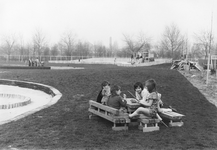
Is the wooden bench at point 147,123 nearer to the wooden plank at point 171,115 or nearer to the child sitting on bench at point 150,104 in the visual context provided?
the child sitting on bench at point 150,104

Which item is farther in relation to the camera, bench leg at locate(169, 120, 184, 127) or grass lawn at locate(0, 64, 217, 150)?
bench leg at locate(169, 120, 184, 127)

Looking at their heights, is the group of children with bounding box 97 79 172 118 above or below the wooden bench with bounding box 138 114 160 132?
above

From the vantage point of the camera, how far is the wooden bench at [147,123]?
6.12 metres

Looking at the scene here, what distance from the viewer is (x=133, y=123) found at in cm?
659

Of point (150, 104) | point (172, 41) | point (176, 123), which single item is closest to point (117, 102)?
point (150, 104)

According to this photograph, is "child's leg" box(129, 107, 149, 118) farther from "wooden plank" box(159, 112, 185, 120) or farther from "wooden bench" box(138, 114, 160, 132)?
"wooden plank" box(159, 112, 185, 120)

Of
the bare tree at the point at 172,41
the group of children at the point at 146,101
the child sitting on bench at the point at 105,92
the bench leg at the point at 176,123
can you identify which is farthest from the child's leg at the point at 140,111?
the bare tree at the point at 172,41

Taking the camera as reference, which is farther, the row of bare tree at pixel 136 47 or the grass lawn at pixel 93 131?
the row of bare tree at pixel 136 47

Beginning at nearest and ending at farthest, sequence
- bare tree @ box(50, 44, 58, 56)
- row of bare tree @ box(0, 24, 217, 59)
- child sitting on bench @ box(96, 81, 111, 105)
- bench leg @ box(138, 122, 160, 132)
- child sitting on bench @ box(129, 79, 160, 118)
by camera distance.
Answer: 1. bench leg @ box(138, 122, 160, 132)
2. child sitting on bench @ box(129, 79, 160, 118)
3. child sitting on bench @ box(96, 81, 111, 105)
4. row of bare tree @ box(0, 24, 217, 59)
5. bare tree @ box(50, 44, 58, 56)

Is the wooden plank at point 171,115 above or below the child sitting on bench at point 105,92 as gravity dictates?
below

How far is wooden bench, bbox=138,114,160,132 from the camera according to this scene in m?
6.12

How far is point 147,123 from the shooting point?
614cm

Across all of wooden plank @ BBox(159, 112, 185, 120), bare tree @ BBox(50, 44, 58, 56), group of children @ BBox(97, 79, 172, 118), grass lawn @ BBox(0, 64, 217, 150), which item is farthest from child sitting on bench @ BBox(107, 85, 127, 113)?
bare tree @ BBox(50, 44, 58, 56)

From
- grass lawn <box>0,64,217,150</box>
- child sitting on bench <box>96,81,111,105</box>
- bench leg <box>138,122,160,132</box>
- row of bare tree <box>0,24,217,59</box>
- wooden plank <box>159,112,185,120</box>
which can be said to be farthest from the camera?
row of bare tree <box>0,24,217,59</box>
